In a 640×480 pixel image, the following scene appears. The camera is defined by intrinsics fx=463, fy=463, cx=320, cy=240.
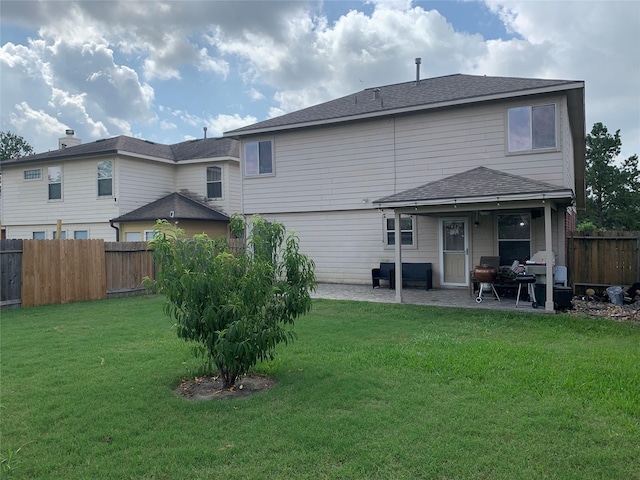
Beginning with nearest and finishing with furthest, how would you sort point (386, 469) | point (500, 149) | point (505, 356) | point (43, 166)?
point (386, 469)
point (505, 356)
point (500, 149)
point (43, 166)

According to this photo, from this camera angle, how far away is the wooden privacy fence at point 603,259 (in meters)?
11.5

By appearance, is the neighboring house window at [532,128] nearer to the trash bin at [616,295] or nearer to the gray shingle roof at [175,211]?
the trash bin at [616,295]

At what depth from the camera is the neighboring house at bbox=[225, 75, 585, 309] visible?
35.7 ft

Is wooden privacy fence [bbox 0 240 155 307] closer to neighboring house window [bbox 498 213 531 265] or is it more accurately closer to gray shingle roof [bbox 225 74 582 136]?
gray shingle roof [bbox 225 74 582 136]

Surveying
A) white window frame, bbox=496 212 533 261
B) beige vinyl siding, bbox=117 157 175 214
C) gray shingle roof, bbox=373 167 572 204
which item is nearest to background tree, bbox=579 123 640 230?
white window frame, bbox=496 212 533 261

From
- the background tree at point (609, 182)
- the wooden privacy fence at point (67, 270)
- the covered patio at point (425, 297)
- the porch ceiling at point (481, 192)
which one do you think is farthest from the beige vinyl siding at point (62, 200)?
the background tree at point (609, 182)

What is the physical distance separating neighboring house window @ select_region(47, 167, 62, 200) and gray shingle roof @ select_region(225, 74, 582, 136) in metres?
8.37

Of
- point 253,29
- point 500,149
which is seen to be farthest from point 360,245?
point 253,29

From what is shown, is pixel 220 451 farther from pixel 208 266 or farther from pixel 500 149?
pixel 500 149

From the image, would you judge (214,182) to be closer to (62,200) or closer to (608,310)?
(62,200)

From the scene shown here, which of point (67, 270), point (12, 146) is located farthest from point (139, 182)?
point (12, 146)

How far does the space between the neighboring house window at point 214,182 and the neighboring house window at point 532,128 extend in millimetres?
11311

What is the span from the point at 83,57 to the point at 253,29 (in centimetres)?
597

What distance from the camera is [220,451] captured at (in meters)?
3.47
